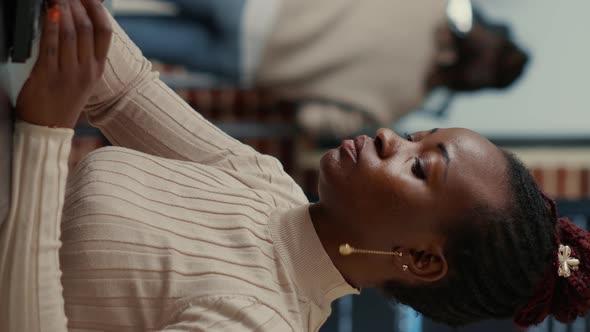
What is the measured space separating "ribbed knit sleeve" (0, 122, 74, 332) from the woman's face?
45 centimetres

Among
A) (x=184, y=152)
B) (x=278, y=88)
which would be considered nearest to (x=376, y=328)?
(x=278, y=88)

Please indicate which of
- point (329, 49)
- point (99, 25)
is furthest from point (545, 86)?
point (99, 25)

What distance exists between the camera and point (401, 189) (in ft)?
4.52

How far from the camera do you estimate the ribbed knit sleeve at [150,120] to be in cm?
140

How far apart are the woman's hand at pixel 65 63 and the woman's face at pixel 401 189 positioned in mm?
463

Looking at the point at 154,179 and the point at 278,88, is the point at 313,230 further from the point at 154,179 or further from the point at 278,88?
the point at 278,88

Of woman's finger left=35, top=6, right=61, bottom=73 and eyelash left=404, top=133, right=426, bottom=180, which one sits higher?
woman's finger left=35, top=6, right=61, bottom=73

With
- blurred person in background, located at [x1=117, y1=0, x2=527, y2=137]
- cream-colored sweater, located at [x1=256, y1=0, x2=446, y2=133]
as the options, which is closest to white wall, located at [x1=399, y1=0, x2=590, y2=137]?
blurred person in background, located at [x1=117, y1=0, x2=527, y2=137]

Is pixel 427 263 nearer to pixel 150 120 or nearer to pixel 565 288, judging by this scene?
pixel 565 288

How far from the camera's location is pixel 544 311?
1501 millimetres

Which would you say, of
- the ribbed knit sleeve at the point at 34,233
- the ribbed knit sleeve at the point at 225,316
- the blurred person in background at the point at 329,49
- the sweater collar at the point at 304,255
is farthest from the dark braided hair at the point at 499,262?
the blurred person in background at the point at 329,49

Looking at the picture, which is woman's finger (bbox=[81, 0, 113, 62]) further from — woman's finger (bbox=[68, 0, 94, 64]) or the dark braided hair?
the dark braided hair

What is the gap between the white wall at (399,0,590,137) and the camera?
399cm

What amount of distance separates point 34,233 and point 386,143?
22.3 inches
